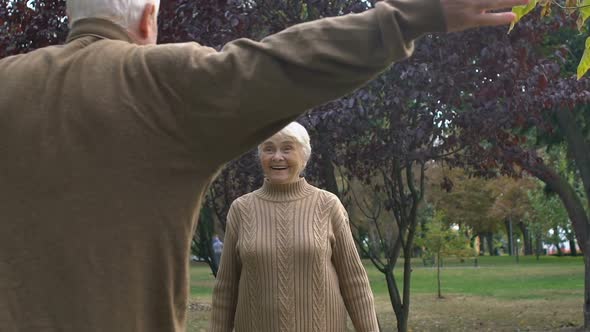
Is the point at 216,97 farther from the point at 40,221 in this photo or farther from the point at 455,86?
the point at 455,86

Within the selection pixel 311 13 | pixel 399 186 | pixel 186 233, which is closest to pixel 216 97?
pixel 186 233

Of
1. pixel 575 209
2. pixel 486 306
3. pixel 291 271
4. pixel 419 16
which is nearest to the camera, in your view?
pixel 419 16

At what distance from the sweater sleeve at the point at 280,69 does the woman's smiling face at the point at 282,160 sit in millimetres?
2910

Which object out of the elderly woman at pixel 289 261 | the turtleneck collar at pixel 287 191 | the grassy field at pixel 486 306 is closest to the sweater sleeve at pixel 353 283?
the elderly woman at pixel 289 261

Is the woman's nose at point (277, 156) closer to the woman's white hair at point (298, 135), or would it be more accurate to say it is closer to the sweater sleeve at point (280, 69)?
the woman's white hair at point (298, 135)

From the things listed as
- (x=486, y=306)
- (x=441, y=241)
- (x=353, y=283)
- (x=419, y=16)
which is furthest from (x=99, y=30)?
(x=441, y=241)

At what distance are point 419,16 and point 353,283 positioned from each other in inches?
117

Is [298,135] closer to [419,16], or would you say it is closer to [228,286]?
[228,286]

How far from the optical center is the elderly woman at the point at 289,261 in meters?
4.84

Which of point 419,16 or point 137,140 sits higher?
point 419,16

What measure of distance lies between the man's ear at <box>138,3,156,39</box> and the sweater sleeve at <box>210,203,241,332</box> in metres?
2.76

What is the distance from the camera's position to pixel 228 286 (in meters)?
5.03

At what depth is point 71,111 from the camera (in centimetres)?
211

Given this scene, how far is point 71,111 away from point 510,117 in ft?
25.7
